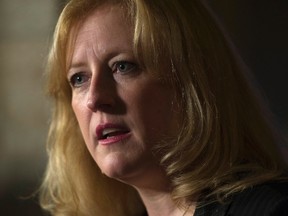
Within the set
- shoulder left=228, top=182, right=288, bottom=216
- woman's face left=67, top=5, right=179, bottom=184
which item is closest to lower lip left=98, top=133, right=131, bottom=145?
woman's face left=67, top=5, right=179, bottom=184

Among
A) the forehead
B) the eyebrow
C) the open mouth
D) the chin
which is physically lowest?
the chin

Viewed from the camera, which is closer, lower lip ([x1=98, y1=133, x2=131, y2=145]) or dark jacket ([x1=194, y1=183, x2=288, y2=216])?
dark jacket ([x1=194, y1=183, x2=288, y2=216])

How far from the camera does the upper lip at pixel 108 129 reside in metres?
1.24

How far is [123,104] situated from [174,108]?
11 cm

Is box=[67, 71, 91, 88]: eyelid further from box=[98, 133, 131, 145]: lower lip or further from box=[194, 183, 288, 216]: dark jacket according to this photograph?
box=[194, 183, 288, 216]: dark jacket

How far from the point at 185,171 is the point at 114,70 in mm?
265

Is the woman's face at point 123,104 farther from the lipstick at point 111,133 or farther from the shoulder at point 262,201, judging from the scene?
the shoulder at point 262,201

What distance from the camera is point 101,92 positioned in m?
1.24

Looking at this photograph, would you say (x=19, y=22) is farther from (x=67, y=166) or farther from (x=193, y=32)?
(x=193, y=32)

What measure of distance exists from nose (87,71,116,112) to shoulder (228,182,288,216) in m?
0.33

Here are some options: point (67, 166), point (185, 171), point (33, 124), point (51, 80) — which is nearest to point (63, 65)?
point (51, 80)

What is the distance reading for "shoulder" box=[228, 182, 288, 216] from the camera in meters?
1.09

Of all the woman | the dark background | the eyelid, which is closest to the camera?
the woman

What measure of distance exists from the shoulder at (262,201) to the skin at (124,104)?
18 centimetres
